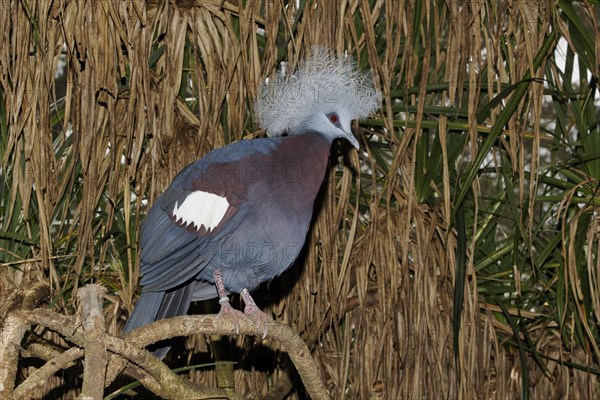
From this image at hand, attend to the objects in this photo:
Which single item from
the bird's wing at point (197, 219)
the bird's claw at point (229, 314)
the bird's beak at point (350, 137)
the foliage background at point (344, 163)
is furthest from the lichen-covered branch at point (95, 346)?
the foliage background at point (344, 163)

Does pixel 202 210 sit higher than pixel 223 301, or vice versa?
pixel 202 210

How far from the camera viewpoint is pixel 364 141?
2953 mm

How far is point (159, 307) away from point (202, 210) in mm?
322

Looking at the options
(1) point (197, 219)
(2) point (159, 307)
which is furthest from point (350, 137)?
(2) point (159, 307)

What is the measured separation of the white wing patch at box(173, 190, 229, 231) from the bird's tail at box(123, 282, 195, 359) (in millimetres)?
230

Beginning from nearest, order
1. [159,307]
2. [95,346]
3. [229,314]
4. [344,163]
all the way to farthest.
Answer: [95,346] → [229,314] → [159,307] → [344,163]

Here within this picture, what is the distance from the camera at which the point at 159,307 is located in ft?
Answer: 7.50

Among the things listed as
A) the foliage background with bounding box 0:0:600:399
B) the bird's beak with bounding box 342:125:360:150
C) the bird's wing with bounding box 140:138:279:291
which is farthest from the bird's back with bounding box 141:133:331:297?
the foliage background with bounding box 0:0:600:399

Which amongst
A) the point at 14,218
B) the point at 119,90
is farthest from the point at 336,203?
the point at 14,218

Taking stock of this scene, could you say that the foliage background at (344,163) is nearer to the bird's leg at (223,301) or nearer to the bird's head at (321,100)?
the bird's head at (321,100)

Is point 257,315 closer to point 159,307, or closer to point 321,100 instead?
point 159,307

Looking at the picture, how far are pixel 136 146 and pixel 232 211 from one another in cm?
73

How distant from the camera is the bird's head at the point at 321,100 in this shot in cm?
234

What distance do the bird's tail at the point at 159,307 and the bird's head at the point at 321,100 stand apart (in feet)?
1.93
